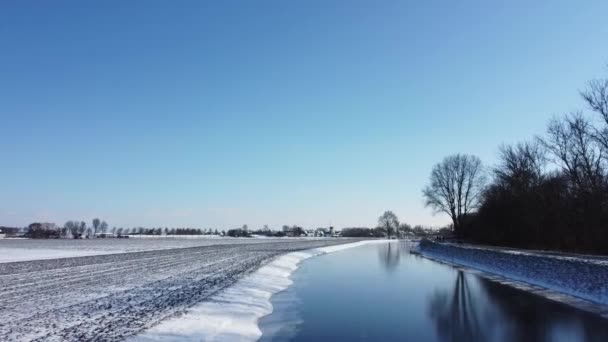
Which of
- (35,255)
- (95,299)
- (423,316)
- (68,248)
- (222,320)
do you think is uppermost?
(68,248)

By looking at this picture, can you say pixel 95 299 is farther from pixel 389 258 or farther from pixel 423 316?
pixel 389 258

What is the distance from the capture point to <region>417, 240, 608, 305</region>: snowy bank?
782 inches

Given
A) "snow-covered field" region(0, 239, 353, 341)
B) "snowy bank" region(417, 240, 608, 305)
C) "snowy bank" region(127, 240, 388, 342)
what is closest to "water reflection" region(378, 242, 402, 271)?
"snowy bank" region(417, 240, 608, 305)

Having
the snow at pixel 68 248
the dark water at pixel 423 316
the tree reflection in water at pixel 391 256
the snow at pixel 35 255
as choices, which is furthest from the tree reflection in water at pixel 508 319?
the snow at pixel 35 255

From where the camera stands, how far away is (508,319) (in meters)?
14.7

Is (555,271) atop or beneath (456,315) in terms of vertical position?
atop

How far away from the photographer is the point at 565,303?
18.5m

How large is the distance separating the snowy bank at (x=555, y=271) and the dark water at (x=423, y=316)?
2.16 m

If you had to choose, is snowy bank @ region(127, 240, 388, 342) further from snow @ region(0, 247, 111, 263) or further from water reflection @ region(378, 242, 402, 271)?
snow @ region(0, 247, 111, 263)

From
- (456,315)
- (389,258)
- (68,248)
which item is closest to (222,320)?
(456,315)

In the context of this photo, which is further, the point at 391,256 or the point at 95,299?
the point at 391,256

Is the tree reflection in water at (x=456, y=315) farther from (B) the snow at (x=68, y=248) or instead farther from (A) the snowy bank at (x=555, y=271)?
(B) the snow at (x=68, y=248)

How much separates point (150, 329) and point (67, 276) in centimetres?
1641

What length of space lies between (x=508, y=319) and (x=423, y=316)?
2602mm
